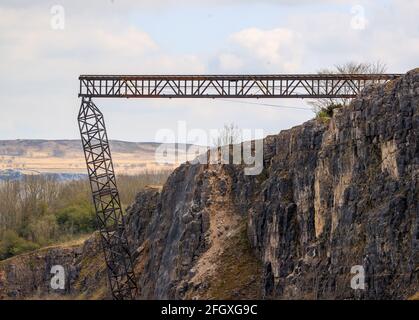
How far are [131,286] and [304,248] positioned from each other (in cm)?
1945

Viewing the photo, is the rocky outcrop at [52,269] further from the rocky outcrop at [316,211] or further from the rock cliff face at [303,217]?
the rocky outcrop at [316,211]

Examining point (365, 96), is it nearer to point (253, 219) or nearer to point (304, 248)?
point (304, 248)

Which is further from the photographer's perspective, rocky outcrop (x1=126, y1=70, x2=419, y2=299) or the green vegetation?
the green vegetation

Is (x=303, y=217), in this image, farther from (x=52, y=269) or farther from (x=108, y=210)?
(x=52, y=269)

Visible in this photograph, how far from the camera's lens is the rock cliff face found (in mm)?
55969

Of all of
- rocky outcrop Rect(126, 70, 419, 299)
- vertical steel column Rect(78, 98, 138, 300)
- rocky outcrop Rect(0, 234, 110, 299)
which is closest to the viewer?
rocky outcrop Rect(126, 70, 419, 299)

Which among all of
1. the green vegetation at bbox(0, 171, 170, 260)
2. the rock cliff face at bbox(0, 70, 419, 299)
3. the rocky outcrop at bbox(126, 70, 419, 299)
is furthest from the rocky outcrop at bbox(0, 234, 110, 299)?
the green vegetation at bbox(0, 171, 170, 260)

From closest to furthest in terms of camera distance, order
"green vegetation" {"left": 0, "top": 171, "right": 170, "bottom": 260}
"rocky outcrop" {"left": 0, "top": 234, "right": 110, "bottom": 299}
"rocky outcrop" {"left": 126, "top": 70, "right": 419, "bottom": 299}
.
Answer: "rocky outcrop" {"left": 126, "top": 70, "right": 419, "bottom": 299} < "rocky outcrop" {"left": 0, "top": 234, "right": 110, "bottom": 299} < "green vegetation" {"left": 0, "top": 171, "right": 170, "bottom": 260}

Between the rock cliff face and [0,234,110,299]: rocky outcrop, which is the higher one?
the rock cliff face

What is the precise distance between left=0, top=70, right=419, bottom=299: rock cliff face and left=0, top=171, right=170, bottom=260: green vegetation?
2448cm

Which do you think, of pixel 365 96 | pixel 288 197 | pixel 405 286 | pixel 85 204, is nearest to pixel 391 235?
pixel 405 286

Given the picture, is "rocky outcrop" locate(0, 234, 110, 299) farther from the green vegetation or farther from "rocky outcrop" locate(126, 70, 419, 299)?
the green vegetation

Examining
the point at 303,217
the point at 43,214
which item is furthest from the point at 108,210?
the point at 43,214
